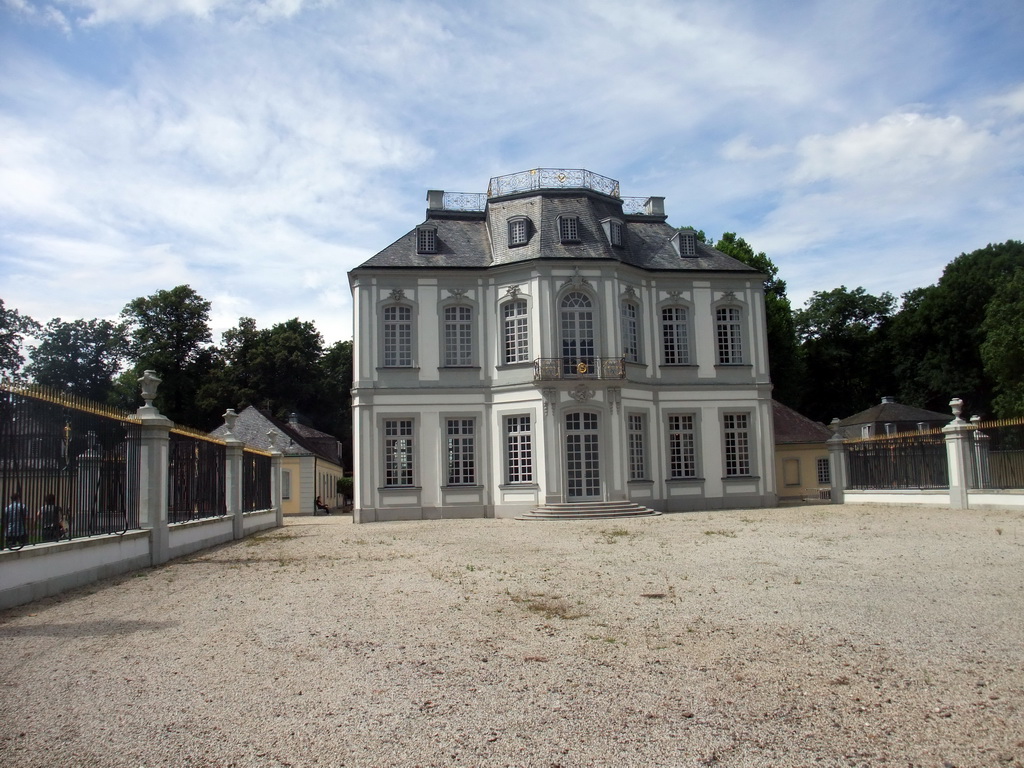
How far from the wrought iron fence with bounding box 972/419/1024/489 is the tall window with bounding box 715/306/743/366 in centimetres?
861

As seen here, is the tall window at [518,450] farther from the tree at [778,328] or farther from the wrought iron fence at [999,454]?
the tree at [778,328]

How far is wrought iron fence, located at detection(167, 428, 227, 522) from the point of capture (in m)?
14.3

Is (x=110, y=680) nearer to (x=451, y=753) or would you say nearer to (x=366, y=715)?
(x=366, y=715)

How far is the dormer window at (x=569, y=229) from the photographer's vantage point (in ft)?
89.6

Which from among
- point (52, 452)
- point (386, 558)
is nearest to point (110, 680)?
point (52, 452)

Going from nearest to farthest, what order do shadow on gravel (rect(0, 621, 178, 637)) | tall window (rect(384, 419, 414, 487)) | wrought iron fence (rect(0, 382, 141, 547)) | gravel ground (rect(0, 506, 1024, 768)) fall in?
gravel ground (rect(0, 506, 1024, 768)), shadow on gravel (rect(0, 621, 178, 637)), wrought iron fence (rect(0, 382, 141, 547)), tall window (rect(384, 419, 414, 487))

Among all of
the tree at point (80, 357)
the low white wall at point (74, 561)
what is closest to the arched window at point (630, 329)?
the low white wall at point (74, 561)

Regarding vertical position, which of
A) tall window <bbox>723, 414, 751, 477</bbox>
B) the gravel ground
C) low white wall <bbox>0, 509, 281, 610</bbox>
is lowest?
the gravel ground

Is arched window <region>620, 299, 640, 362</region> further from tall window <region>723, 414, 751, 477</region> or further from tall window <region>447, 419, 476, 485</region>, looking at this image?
tall window <region>447, 419, 476, 485</region>

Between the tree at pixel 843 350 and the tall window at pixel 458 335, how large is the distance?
3442 cm

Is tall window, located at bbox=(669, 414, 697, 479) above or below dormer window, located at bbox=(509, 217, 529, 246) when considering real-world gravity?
below

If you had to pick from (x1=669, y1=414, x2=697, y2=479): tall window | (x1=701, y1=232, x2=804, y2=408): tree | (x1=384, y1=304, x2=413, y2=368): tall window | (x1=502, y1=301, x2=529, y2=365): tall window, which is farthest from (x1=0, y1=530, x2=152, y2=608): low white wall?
(x1=701, y1=232, x2=804, y2=408): tree

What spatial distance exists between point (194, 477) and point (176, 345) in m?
37.4

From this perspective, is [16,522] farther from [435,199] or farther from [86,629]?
[435,199]
